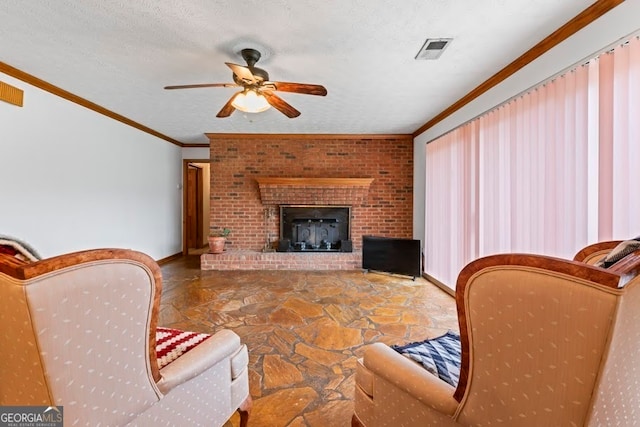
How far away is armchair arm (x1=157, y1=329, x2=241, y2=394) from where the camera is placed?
105 cm

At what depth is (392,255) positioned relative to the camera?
175 inches

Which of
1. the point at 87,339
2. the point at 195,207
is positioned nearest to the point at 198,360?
the point at 87,339

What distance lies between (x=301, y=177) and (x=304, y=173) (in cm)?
12

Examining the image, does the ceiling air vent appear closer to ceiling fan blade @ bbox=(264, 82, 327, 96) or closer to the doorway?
ceiling fan blade @ bbox=(264, 82, 327, 96)

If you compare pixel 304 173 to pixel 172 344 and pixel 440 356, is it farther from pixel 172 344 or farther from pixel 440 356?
pixel 440 356

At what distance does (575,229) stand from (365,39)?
204 cm

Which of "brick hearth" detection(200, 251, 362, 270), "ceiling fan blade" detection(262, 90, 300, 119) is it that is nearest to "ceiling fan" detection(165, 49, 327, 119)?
"ceiling fan blade" detection(262, 90, 300, 119)

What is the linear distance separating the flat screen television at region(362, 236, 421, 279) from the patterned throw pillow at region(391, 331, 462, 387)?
2834 mm

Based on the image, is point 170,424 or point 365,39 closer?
point 170,424

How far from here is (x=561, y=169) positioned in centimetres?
209

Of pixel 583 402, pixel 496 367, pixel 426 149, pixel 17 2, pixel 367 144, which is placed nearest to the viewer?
pixel 583 402

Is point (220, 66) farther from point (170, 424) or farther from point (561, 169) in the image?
point (561, 169)

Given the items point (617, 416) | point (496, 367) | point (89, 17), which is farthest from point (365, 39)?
point (617, 416)

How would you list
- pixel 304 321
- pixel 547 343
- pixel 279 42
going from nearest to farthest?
pixel 547 343, pixel 279 42, pixel 304 321
